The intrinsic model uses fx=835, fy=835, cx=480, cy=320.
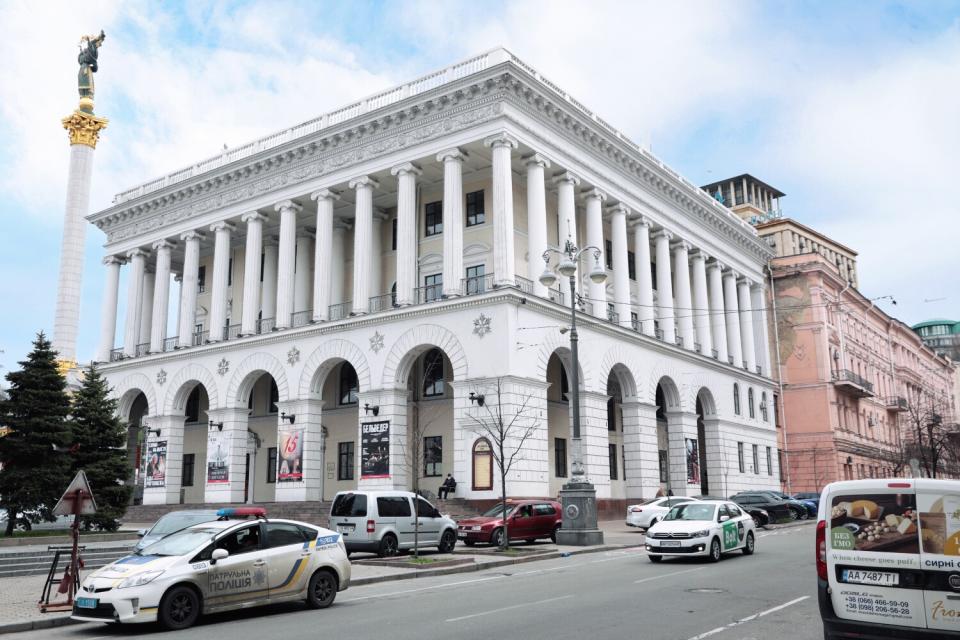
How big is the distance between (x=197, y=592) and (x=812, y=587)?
10.5m

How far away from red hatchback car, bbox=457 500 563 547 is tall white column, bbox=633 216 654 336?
18.8 meters

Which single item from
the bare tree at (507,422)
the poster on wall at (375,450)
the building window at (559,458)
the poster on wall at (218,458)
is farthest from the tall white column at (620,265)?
the poster on wall at (218,458)

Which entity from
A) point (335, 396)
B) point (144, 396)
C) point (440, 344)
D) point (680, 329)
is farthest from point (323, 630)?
point (144, 396)

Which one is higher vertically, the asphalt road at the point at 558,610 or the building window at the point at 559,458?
the building window at the point at 559,458

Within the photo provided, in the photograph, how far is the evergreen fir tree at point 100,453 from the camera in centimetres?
2886

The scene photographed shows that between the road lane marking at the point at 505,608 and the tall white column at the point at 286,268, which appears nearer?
the road lane marking at the point at 505,608

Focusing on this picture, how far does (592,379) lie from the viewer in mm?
38250

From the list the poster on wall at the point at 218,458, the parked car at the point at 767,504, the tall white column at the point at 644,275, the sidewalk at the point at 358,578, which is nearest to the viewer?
the sidewalk at the point at 358,578

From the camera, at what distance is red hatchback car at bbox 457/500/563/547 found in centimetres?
2617

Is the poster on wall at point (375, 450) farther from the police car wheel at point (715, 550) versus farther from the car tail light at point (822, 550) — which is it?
the car tail light at point (822, 550)

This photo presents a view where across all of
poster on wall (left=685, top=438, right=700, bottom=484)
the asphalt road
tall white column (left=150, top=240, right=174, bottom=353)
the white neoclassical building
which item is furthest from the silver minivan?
tall white column (left=150, top=240, right=174, bottom=353)

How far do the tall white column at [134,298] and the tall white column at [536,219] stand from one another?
2619cm

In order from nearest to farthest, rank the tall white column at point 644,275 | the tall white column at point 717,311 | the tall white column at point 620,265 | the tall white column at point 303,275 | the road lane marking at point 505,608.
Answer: the road lane marking at point 505,608
the tall white column at point 620,265
the tall white column at point 644,275
the tall white column at point 303,275
the tall white column at point 717,311

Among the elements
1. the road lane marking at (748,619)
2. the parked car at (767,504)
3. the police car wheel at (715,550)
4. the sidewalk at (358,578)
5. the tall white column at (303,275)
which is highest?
the tall white column at (303,275)
